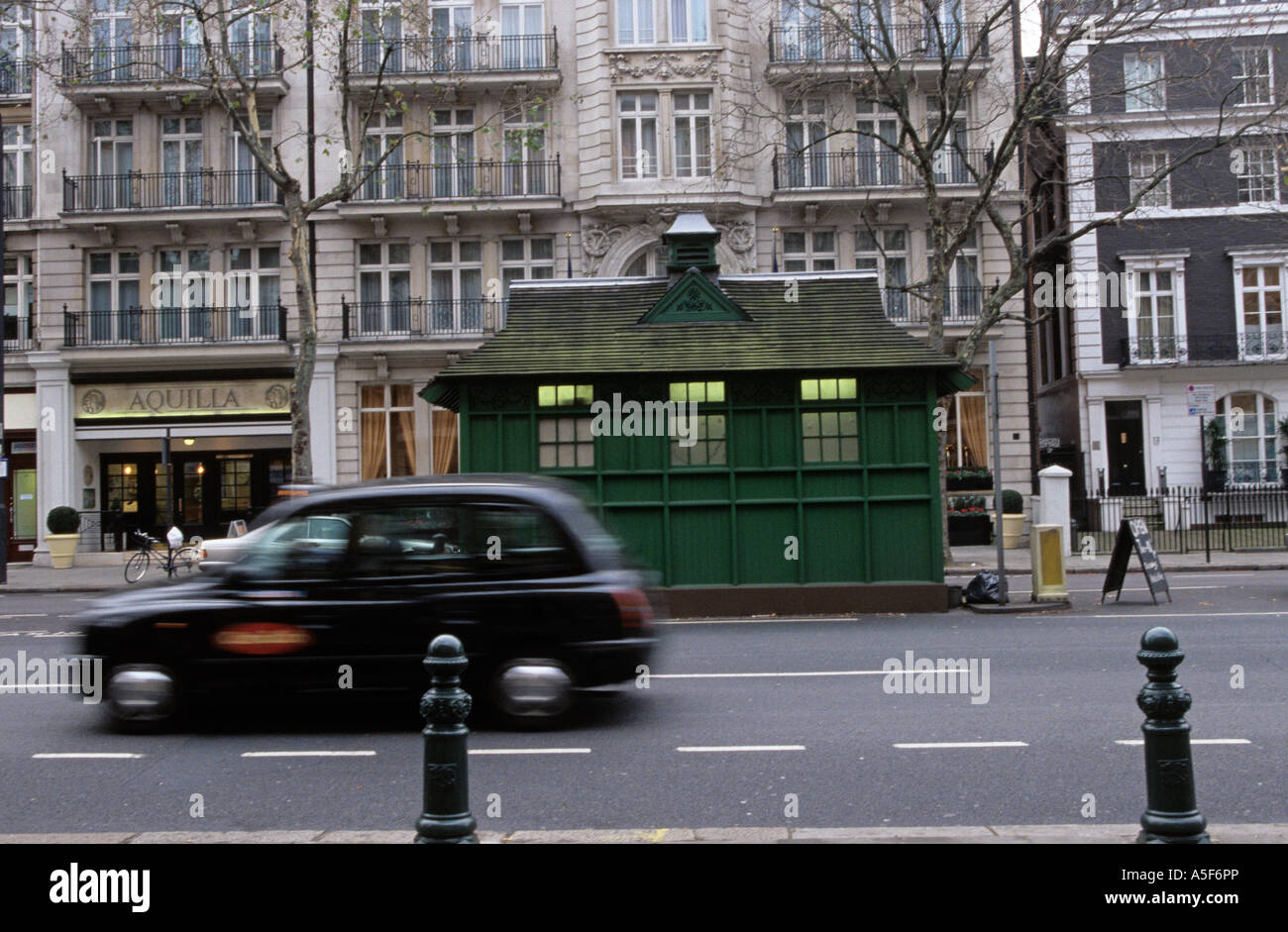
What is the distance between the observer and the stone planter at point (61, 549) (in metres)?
27.7

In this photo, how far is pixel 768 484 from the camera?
50.0 ft

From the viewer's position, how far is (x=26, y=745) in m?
7.92

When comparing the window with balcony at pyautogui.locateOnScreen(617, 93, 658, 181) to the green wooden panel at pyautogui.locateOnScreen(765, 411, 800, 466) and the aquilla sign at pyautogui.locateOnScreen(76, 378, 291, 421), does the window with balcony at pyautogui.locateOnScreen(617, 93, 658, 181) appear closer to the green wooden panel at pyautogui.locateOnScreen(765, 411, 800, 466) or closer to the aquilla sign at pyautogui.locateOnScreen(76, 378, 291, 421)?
the aquilla sign at pyautogui.locateOnScreen(76, 378, 291, 421)

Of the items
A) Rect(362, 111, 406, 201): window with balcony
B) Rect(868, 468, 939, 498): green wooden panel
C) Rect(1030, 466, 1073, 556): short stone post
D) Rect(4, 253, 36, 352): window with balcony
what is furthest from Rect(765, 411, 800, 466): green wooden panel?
Rect(4, 253, 36, 352): window with balcony

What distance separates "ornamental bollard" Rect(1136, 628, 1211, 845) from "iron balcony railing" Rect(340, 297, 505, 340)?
2648cm

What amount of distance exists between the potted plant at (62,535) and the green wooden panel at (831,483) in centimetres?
→ 2060

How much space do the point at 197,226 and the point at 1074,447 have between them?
86.3 feet

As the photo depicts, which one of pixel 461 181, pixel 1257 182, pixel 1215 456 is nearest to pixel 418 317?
pixel 461 181

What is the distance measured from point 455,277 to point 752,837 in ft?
88.3

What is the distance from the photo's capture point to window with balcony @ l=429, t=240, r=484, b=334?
30172 mm

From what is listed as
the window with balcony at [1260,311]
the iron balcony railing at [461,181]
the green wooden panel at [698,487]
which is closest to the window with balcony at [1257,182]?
the window with balcony at [1260,311]

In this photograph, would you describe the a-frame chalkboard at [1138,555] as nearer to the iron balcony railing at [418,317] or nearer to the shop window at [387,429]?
the iron balcony railing at [418,317]
